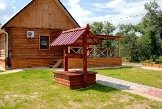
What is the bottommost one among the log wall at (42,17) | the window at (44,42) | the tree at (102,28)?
the window at (44,42)

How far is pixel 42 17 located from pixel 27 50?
310cm

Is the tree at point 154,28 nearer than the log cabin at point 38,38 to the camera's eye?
No

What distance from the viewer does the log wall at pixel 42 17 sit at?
18.2 m

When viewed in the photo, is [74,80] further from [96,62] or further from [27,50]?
[27,50]

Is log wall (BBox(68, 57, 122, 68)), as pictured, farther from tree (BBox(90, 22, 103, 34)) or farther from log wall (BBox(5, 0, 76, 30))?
tree (BBox(90, 22, 103, 34))

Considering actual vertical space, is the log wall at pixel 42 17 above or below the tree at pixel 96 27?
below

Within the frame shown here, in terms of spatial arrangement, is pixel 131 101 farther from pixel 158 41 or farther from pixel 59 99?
pixel 158 41

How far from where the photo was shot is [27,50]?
61.0ft

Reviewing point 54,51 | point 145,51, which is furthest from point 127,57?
point 54,51

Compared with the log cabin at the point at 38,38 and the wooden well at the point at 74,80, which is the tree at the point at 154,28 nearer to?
the log cabin at the point at 38,38

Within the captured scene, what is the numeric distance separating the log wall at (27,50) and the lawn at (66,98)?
8.24 m

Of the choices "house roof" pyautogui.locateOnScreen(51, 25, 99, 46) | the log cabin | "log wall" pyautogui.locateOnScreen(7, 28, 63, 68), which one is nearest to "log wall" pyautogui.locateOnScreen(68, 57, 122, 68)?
the log cabin

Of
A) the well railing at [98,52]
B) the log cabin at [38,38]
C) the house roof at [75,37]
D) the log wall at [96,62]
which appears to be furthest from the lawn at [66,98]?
the well railing at [98,52]

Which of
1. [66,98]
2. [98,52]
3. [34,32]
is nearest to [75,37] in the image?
[66,98]
